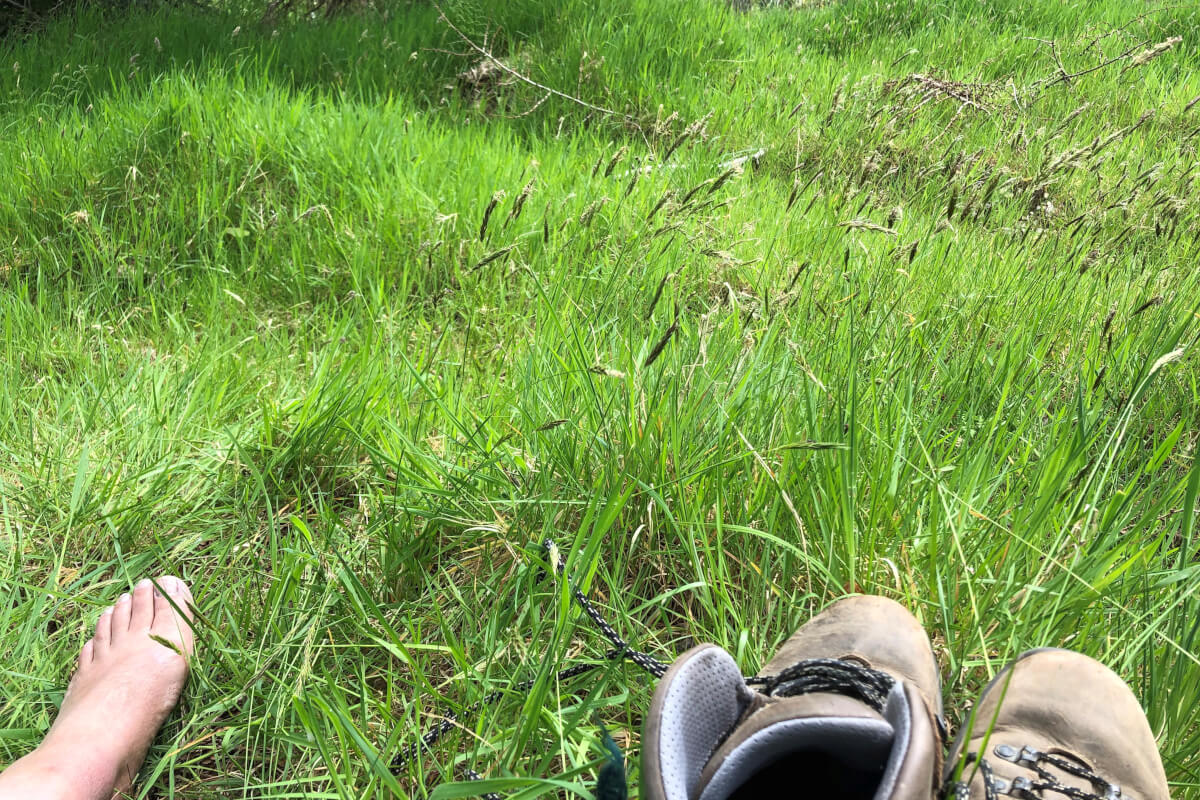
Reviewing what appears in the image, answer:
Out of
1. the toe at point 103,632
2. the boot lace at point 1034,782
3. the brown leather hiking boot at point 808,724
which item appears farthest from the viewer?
the toe at point 103,632

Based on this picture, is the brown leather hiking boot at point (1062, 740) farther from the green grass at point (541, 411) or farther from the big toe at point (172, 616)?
the big toe at point (172, 616)

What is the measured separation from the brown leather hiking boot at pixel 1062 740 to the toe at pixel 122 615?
4.78 feet

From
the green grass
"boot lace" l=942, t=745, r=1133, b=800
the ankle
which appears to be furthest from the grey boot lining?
the ankle

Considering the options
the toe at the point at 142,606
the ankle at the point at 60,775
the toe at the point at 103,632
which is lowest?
the ankle at the point at 60,775

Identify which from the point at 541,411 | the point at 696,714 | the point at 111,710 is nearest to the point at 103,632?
the point at 111,710

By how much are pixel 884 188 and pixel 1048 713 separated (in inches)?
94.3

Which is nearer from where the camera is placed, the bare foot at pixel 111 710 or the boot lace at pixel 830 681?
the boot lace at pixel 830 681

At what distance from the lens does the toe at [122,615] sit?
148 cm

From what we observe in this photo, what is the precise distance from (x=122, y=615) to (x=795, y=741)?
1.31m

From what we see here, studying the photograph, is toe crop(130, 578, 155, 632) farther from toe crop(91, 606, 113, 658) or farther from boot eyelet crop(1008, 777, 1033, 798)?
boot eyelet crop(1008, 777, 1033, 798)

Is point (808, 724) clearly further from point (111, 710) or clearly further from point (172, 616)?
point (172, 616)

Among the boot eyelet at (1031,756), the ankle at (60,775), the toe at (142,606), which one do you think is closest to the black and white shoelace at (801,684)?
the boot eyelet at (1031,756)

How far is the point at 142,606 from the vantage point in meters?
1.53

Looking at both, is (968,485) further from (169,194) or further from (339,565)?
(169,194)
